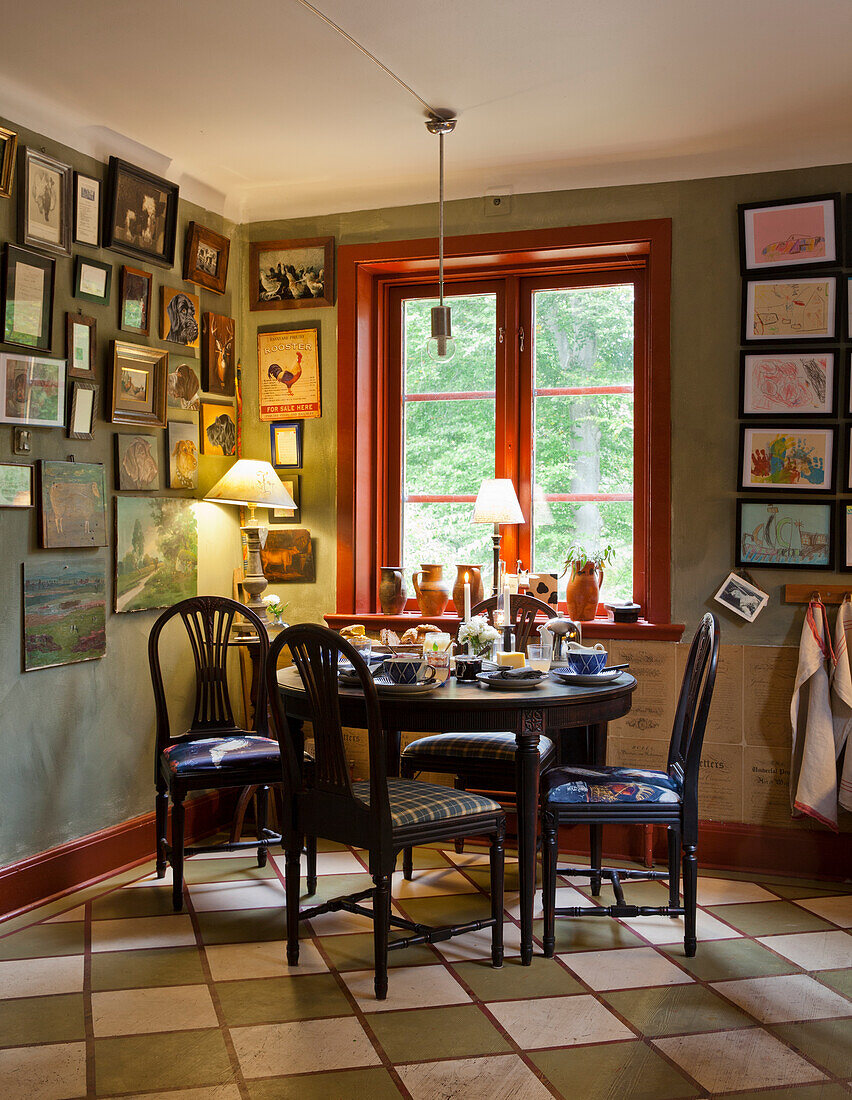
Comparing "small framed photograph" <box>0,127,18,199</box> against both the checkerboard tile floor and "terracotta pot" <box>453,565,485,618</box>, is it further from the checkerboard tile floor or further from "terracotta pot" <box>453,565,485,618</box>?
the checkerboard tile floor

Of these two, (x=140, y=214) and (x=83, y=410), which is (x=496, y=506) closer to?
(x=83, y=410)

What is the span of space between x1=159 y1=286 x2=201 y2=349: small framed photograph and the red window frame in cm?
62

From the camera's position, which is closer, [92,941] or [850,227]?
[92,941]

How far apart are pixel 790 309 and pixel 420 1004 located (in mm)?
2777

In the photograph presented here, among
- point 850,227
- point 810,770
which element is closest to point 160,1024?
point 810,770

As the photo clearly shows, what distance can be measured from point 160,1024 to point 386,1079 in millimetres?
648

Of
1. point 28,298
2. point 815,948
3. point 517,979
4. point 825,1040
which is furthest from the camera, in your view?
point 28,298

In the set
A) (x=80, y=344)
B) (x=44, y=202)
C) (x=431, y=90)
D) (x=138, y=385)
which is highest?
(x=431, y=90)

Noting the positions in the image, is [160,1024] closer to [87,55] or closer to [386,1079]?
[386,1079]

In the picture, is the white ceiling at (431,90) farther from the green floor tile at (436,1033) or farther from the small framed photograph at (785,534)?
the green floor tile at (436,1033)

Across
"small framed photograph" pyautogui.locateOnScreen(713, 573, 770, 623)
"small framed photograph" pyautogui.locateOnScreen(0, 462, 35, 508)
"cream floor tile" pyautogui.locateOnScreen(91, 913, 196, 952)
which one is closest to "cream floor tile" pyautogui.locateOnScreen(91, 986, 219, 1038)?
"cream floor tile" pyautogui.locateOnScreen(91, 913, 196, 952)

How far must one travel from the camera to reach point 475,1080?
2.28m

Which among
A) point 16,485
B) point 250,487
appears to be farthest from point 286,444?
point 16,485

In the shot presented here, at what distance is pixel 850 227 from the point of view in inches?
145
